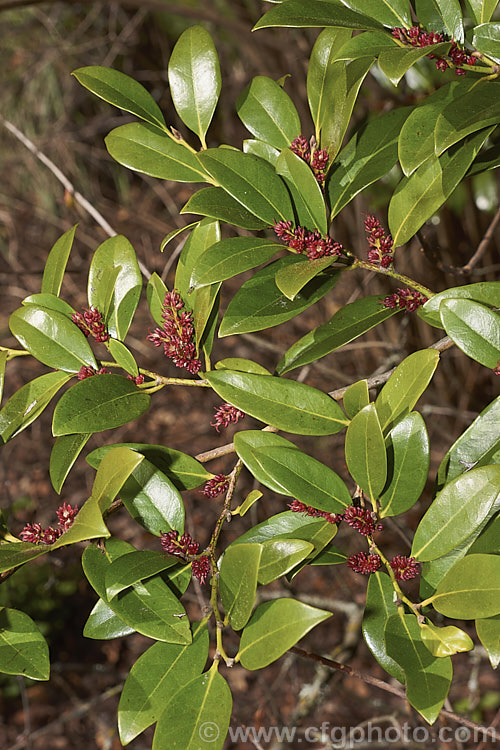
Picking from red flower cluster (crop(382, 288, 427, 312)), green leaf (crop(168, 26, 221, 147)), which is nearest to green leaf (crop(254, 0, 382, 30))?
green leaf (crop(168, 26, 221, 147))

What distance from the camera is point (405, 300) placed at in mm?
689

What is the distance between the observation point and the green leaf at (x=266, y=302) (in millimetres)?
653

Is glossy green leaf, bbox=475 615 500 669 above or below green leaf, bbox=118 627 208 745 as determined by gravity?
above

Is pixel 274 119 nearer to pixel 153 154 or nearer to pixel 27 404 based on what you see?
pixel 153 154

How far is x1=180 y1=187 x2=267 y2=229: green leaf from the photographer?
0.65 meters

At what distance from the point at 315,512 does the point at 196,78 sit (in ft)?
1.53

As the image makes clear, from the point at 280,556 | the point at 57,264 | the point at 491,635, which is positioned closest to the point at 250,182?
the point at 57,264

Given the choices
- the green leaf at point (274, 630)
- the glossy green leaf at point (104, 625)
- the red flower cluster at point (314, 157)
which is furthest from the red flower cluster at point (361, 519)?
the red flower cluster at point (314, 157)

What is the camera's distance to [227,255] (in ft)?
2.11

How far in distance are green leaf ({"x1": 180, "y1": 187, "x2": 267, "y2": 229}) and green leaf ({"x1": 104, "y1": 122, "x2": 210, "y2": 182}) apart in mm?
47

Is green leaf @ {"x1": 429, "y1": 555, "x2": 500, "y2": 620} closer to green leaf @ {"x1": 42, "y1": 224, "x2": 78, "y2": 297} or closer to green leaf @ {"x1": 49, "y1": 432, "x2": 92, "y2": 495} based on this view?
green leaf @ {"x1": 49, "y1": 432, "x2": 92, "y2": 495}

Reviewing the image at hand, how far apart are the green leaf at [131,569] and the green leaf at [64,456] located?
0.43 ft

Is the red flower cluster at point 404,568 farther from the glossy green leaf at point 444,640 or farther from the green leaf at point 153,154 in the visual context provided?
the green leaf at point 153,154

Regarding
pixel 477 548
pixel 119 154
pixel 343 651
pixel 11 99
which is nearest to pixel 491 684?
pixel 343 651
